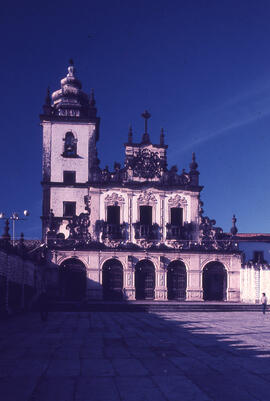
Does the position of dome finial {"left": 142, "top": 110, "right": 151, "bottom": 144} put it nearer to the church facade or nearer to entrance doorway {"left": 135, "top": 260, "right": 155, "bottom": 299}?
the church facade

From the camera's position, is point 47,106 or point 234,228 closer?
point 234,228

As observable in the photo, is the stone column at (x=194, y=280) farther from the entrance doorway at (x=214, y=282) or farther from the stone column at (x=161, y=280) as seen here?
the stone column at (x=161, y=280)

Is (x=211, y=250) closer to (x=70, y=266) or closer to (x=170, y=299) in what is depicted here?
(x=170, y=299)

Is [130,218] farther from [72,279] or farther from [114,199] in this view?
[72,279]

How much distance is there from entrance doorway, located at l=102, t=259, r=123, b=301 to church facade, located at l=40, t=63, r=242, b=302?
0.25 ft

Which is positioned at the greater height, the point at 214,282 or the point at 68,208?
the point at 68,208

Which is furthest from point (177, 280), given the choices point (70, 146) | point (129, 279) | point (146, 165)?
point (70, 146)

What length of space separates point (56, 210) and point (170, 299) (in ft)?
38.5

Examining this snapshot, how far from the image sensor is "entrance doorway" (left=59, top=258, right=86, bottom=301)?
3738 cm

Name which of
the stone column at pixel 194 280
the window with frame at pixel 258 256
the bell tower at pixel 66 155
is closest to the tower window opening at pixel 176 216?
the stone column at pixel 194 280

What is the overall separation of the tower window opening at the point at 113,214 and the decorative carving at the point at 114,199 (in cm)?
34

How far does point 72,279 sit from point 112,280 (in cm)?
303

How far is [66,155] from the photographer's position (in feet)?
138

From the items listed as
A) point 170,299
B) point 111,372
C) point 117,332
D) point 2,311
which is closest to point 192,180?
point 170,299
